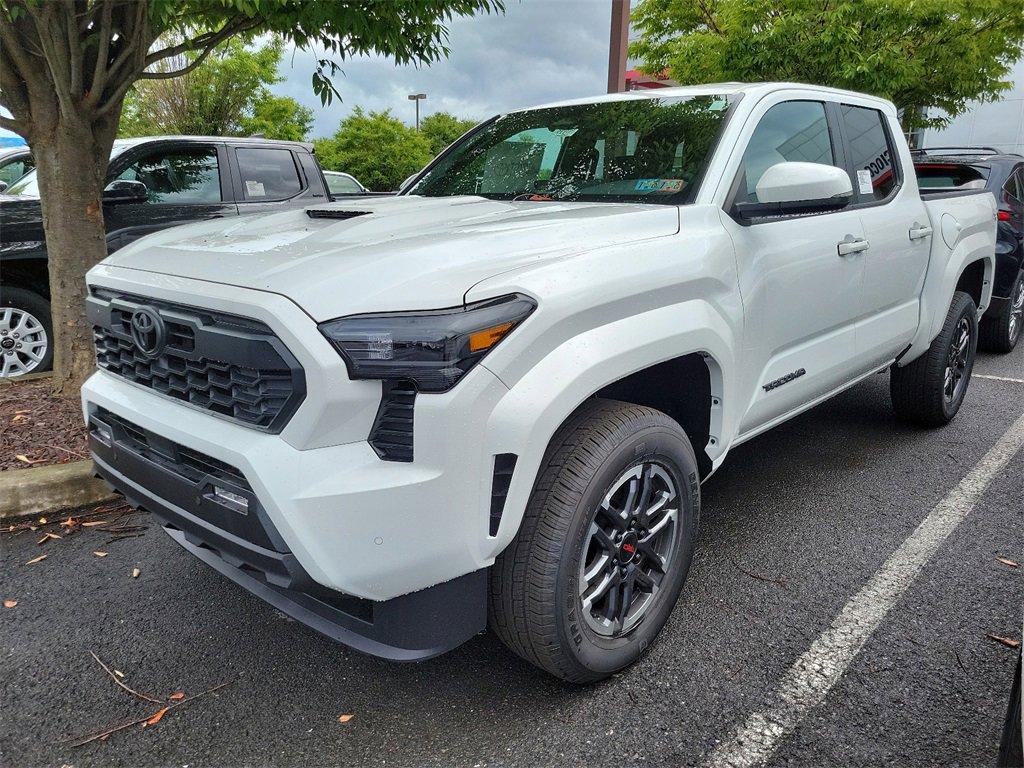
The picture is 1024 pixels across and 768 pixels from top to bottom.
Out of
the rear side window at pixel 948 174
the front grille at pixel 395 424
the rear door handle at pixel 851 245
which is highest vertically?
the rear side window at pixel 948 174

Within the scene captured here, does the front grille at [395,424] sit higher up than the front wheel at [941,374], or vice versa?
the front grille at [395,424]

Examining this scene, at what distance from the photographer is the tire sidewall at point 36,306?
5281 millimetres

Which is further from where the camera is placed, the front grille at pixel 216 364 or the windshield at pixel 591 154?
the windshield at pixel 591 154

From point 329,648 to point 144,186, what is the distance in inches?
190

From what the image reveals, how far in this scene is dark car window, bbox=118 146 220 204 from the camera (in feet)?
20.3

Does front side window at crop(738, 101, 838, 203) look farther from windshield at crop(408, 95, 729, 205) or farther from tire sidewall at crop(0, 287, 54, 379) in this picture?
tire sidewall at crop(0, 287, 54, 379)

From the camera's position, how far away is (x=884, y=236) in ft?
11.8

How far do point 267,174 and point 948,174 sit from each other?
6.19 meters

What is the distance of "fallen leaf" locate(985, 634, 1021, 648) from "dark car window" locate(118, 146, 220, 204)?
618cm

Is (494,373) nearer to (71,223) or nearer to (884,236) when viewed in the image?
(884,236)

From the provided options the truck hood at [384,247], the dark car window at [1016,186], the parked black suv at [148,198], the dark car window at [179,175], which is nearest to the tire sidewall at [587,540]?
the truck hood at [384,247]

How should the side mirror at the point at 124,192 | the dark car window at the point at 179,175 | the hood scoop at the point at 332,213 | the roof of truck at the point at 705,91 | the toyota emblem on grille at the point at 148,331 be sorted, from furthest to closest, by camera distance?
the dark car window at the point at 179,175 → the side mirror at the point at 124,192 → the roof of truck at the point at 705,91 → the hood scoop at the point at 332,213 → the toyota emblem on grille at the point at 148,331

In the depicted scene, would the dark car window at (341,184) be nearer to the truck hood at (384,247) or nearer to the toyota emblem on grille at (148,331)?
the truck hood at (384,247)

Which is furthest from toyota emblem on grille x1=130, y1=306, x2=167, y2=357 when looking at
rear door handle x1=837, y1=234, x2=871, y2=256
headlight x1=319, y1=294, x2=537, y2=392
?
rear door handle x1=837, y1=234, x2=871, y2=256
